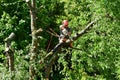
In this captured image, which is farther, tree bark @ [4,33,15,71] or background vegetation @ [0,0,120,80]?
background vegetation @ [0,0,120,80]

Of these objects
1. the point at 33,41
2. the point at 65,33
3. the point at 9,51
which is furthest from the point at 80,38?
the point at 9,51

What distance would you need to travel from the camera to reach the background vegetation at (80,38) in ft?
51.2

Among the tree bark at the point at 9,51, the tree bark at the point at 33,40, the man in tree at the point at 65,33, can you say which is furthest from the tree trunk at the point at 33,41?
the man in tree at the point at 65,33

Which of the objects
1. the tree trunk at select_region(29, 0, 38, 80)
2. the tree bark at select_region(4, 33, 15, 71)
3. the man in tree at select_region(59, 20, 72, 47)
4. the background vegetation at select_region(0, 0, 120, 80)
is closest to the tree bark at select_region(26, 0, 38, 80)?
the tree trunk at select_region(29, 0, 38, 80)

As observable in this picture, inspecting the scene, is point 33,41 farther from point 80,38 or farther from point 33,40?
point 80,38

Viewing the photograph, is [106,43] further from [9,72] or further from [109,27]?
[9,72]

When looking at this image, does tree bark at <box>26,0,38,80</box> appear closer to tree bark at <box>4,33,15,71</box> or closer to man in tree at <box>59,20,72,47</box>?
tree bark at <box>4,33,15,71</box>

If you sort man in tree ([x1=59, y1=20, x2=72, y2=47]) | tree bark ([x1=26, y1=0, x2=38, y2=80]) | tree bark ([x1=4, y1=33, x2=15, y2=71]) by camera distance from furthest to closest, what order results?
tree bark ([x1=26, y1=0, x2=38, y2=80])
man in tree ([x1=59, y1=20, x2=72, y2=47])
tree bark ([x1=4, y1=33, x2=15, y2=71])

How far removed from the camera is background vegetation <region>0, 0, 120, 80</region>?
615 inches

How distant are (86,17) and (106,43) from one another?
6.06 ft

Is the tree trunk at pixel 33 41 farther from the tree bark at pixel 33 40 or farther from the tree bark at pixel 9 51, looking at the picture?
the tree bark at pixel 9 51

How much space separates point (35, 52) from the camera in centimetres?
1344

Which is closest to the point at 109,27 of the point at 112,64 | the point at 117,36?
the point at 117,36

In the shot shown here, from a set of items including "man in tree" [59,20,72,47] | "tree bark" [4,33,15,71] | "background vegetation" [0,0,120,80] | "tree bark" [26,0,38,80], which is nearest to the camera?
"tree bark" [4,33,15,71]
